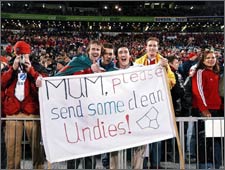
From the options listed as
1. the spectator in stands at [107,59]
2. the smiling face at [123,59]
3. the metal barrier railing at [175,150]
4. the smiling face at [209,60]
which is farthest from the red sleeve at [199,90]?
the spectator in stands at [107,59]

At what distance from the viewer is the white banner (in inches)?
223

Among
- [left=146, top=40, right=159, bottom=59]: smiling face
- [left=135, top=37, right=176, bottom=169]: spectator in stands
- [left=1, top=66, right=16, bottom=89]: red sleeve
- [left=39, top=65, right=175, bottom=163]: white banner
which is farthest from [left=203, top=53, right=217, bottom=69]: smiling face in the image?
[left=1, top=66, right=16, bottom=89]: red sleeve

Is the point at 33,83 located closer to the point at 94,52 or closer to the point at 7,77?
the point at 7,77

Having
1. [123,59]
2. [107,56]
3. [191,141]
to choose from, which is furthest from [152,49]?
[191,141]

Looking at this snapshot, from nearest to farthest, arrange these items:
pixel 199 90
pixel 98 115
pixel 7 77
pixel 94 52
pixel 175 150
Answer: pixel 98 115 → pixel 7 77 → pixel 94 52 → pixel 199 90 → pixel 175 150

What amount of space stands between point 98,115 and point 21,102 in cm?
112

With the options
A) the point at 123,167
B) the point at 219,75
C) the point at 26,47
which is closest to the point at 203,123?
the point at 219,75

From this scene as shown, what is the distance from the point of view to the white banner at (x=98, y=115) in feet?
18.6

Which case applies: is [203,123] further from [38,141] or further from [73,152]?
[38,141]

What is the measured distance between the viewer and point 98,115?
5.69 meters

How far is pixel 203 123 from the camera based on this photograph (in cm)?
621

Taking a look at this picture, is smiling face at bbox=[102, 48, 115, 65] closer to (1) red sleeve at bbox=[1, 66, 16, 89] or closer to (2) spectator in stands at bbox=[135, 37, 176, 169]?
(2) spectator in stands at bbox=[135, 37, 176, 169]

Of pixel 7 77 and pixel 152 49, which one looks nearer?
pixel 7 77

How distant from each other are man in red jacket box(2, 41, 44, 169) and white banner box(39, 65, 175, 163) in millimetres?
320
